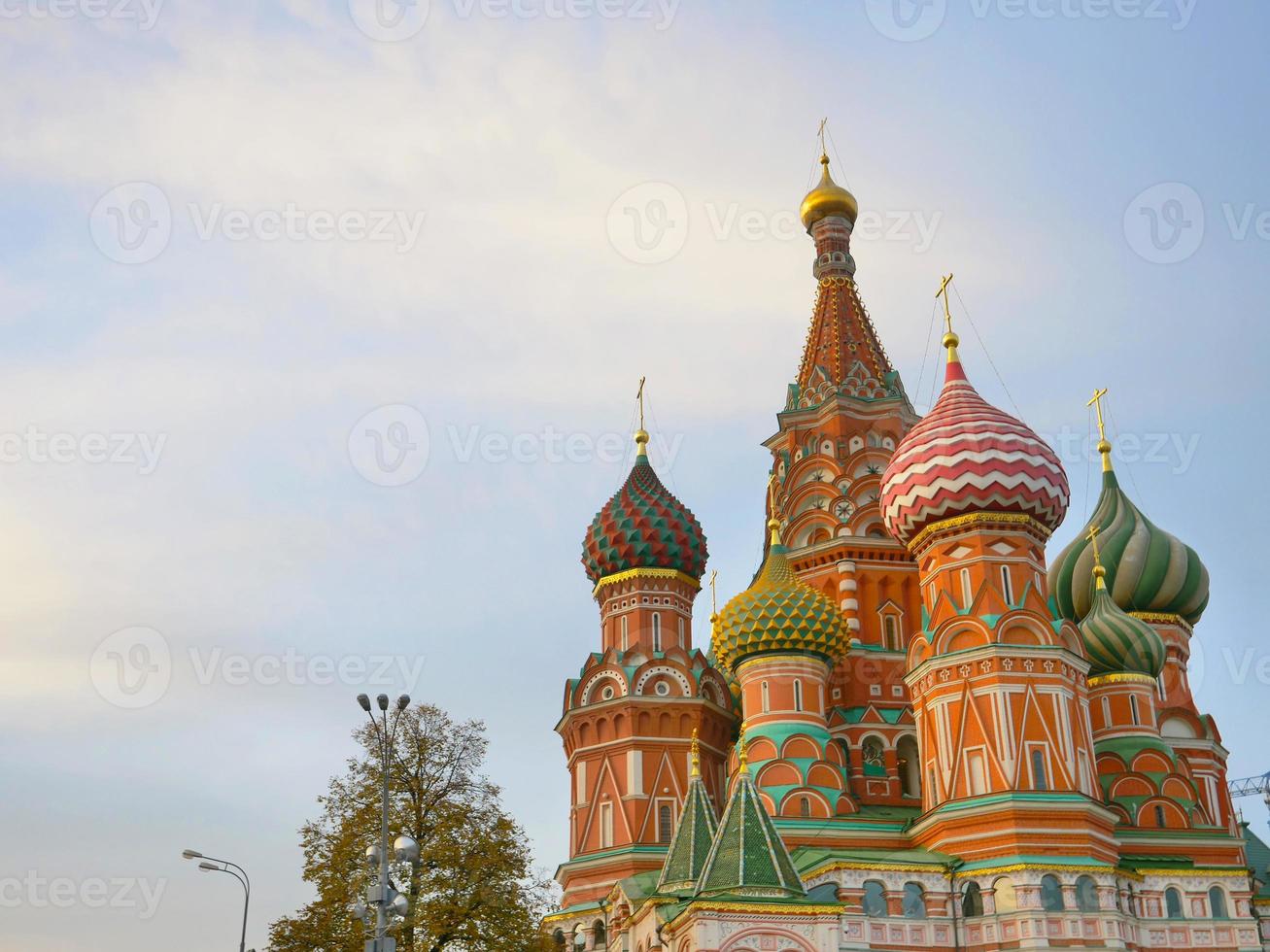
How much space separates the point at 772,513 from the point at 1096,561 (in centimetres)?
788

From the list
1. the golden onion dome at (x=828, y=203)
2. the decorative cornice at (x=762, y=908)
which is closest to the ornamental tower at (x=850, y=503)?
the golden onion dome at (x=828, y=203)

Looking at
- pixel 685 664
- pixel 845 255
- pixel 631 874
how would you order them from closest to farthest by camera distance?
pixel 631 874, pixel 685 664, pixel 845 255

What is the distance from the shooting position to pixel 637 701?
32.4m

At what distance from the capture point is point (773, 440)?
38.4 meters

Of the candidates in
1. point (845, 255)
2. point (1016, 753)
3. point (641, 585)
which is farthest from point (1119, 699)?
point (845, 255)

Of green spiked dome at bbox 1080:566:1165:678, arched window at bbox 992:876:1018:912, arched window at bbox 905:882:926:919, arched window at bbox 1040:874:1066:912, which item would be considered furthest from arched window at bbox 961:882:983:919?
green spiked dome at bbox 1080:566:1165:678

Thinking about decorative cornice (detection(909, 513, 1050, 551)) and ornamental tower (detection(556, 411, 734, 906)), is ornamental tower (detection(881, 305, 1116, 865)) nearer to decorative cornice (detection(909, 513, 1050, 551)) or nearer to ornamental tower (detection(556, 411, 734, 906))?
decorative cornice (detection(909, 513, 1050, 551))

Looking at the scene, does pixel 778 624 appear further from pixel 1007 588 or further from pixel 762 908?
pixel 762 908

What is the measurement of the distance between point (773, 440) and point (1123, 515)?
9093 mm

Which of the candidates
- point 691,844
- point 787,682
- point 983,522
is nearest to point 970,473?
point 983,522

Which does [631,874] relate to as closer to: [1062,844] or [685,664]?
Result: [685,664]

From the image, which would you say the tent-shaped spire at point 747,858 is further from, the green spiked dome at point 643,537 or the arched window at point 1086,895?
the green spiked dome at point 643,537

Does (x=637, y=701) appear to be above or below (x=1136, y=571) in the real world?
below

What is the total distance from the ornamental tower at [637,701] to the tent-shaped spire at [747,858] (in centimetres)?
599
